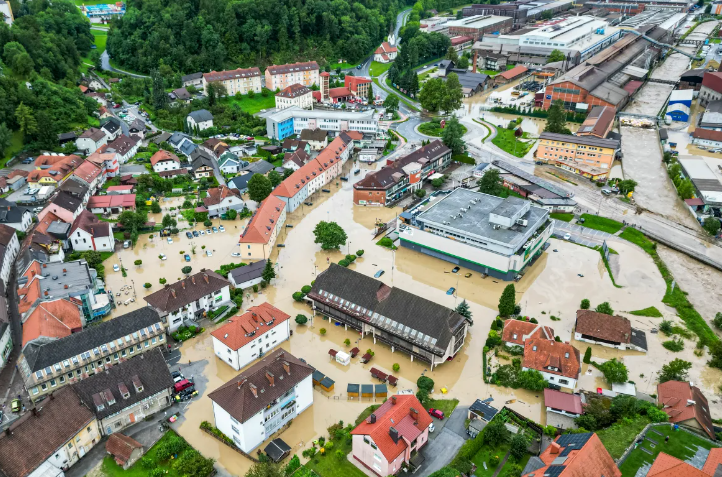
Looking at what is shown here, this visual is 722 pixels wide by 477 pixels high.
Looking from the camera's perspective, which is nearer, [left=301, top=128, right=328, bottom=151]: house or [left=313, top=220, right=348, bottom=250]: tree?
[left=313, top=220, right=348, bottom=250]: tree

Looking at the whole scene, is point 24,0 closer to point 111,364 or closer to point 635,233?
point 111,364

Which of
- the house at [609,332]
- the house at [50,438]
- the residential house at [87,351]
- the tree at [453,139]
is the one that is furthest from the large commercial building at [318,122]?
the house at [50,438]

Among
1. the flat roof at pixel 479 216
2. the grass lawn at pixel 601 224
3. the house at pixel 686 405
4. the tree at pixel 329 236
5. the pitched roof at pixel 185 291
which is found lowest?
the grass lawn at pixel 601 224

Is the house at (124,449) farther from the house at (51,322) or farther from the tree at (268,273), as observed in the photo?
the tree at (268,273)

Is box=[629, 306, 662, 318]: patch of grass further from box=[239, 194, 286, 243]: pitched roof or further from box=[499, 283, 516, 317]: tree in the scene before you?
box=[239, 194, 286, 243]: pitched roof

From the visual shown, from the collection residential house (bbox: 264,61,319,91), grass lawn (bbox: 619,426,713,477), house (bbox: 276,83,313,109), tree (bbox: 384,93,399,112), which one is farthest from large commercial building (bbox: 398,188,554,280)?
residential house (bbox: 264,61,319,91)

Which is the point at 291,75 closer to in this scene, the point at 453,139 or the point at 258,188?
the point at 453,139

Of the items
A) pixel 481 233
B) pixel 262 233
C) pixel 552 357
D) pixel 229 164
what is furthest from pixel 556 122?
pixel 552 357

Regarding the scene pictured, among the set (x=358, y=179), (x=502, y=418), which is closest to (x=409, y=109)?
(x=358, y=179)
